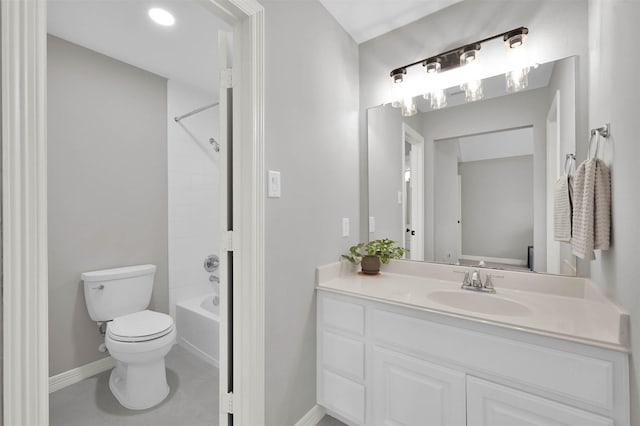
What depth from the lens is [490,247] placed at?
1.65m

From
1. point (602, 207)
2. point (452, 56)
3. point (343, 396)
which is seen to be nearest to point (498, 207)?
point (602, 207)

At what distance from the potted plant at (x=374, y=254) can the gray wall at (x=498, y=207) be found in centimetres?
42

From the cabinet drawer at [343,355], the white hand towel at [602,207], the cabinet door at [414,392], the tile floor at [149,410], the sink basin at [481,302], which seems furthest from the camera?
the tile floor at [149,410]

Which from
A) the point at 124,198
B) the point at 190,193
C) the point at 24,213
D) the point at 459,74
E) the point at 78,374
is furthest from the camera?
the point at 190,193

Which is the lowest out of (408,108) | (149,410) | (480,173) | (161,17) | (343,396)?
(149,410)

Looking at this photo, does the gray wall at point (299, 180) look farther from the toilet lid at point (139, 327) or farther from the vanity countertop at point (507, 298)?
the toilet lid at point (139, 327)

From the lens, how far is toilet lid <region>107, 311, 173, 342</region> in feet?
5.82

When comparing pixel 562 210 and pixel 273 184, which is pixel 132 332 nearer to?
pixel 273 184

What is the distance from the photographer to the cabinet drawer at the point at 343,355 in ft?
4.74

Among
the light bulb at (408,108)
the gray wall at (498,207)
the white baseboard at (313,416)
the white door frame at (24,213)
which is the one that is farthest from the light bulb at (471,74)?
the white baseboard at (313,416)

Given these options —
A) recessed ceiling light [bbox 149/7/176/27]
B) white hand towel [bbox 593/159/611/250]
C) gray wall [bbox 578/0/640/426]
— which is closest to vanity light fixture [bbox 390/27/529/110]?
gray wall [bbox 578/0/640/426]

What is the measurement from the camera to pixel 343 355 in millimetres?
1507

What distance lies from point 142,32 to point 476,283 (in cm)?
264

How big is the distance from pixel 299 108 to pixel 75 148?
1751 millimetres
